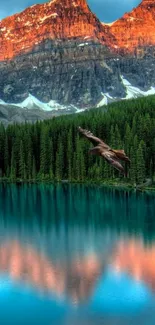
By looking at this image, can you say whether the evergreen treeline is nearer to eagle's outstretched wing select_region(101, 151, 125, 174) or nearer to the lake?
the lake

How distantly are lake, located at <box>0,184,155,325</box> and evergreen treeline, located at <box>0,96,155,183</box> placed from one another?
118 ft

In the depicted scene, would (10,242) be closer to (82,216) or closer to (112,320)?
(82,216)

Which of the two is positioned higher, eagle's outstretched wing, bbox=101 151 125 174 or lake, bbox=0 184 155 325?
eagle's outstretched wing, bbox=101 151 125 174

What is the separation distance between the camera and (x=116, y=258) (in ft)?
146

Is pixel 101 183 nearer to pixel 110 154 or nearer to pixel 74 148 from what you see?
pixel 74 148

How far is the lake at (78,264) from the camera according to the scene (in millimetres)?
32531

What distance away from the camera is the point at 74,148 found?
132m

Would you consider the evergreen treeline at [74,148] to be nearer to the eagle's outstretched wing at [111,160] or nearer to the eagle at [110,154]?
the eagle at [110,154]

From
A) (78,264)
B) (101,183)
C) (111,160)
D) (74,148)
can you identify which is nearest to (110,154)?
(111,160)

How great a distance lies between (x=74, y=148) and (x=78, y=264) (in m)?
90.3

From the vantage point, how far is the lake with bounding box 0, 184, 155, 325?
3253 cm

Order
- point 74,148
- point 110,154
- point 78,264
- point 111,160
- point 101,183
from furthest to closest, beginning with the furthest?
point 74,148
point 101,183
point 78,264
point 110,154
point 111,160

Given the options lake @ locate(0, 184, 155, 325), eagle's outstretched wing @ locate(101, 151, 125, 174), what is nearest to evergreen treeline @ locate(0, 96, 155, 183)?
lake @ locate(0, 184, 155, 325)

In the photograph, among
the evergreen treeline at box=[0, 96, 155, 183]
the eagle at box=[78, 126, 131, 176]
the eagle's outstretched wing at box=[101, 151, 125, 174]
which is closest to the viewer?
the eagle's outstretched wing at box=[101, 151, 125, 174]
